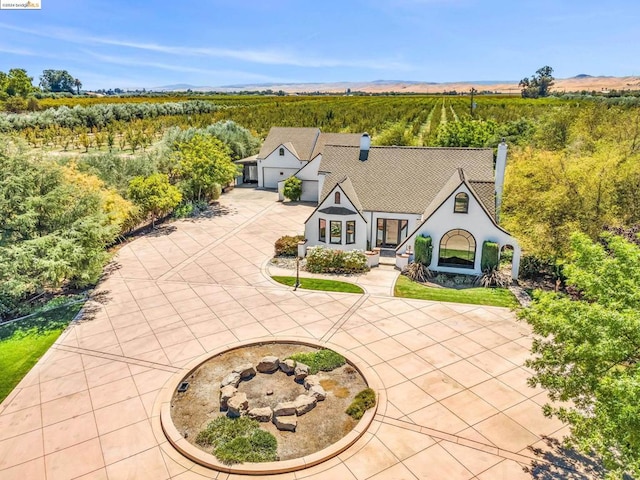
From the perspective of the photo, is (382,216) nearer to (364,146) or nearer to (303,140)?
(364,146)

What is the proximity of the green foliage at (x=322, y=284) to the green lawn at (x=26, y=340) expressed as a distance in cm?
1111

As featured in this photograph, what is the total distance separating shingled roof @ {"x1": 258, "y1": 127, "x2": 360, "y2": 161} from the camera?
159 ft

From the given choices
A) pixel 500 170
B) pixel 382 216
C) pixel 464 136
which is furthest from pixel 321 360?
pixel 464 136

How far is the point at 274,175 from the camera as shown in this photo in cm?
5131

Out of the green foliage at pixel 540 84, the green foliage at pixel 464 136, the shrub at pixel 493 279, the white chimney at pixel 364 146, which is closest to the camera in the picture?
the shrub at pixel 493 279

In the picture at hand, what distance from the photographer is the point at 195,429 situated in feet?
45.1

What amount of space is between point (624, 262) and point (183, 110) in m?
113

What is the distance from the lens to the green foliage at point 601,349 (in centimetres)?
863

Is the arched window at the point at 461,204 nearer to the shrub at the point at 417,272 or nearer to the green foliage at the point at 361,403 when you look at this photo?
the shrub at the point at 417,272

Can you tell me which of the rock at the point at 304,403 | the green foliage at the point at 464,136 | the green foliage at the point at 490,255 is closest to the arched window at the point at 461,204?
the green foliage at the point at 490,255

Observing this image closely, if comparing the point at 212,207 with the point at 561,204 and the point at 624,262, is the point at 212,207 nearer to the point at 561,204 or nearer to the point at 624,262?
the point at 561,204

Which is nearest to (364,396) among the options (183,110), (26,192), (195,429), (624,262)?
(195,429)

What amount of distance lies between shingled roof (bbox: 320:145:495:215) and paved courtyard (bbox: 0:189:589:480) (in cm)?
660

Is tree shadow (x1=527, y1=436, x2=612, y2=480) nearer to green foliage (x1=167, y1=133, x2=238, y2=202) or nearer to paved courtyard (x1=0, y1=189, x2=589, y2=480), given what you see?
paved courtyard (x1=0, y1=189, x2=589, y2=480)
